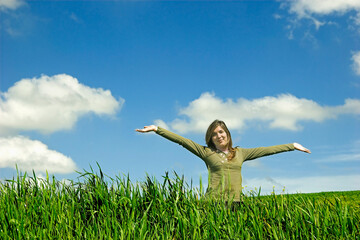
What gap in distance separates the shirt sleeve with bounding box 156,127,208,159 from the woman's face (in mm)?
210

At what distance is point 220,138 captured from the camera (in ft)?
19.4

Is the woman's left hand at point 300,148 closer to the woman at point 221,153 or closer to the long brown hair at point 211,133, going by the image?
the woman at point 221,153

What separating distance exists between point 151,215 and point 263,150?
2313 millimetres

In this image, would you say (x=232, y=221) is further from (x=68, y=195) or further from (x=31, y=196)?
(x=31, y=196)

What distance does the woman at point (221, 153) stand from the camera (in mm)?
5548

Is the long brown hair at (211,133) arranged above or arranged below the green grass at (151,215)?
above

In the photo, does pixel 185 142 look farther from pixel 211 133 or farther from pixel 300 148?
pixel 300 148

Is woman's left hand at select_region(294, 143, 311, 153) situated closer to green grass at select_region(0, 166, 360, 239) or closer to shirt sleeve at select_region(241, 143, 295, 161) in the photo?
shirt sleeve at select_region(241, 143, 295, 161)

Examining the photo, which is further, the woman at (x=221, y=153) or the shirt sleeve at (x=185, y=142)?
the shirt sleeve at (x=185, y=142)

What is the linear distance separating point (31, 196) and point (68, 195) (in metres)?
0.56

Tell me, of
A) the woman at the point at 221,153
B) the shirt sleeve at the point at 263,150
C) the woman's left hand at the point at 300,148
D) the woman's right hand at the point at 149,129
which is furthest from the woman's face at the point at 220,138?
the woman's left hand at the point at 300,148

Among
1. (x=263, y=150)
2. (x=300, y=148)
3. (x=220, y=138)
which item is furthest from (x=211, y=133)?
(x=300, y=148)

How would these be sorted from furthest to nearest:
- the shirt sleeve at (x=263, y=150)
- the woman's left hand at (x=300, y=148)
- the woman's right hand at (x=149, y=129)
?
the woman's left hand at (x=300, y=148), the shirt sleeve at (x=263, y=150), the woman's right hand at (x=149, y=129)

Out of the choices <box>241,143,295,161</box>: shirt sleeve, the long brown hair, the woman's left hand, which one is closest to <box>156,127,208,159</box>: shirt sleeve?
the long brown hair
